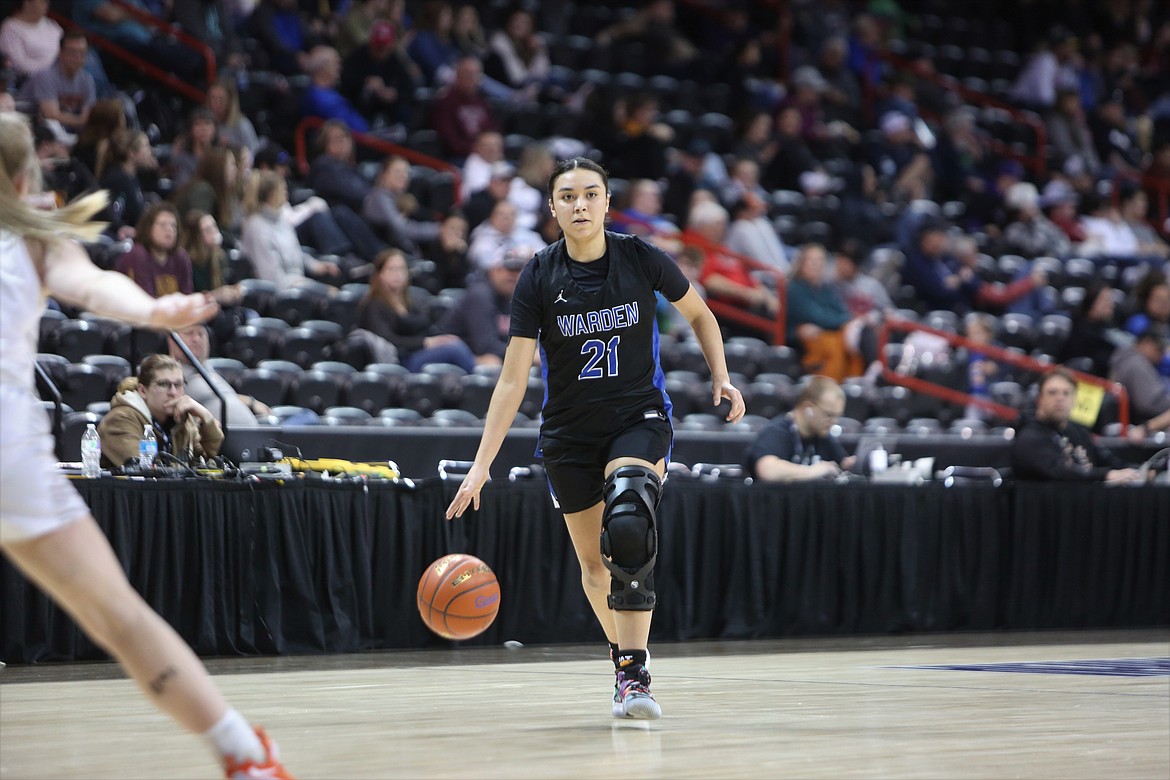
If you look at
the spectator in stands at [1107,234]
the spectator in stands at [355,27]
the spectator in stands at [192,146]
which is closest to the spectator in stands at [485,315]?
the spectator in stands at [192,146]

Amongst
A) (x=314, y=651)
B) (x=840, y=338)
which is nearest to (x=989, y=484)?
(x=840, y=338)

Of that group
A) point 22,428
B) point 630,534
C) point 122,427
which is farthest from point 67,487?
point 122,427

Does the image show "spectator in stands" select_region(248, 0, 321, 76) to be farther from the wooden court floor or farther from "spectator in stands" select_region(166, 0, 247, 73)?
the wooden court floor

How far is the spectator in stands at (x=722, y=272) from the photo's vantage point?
43.0 feet

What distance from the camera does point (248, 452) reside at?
851 cm

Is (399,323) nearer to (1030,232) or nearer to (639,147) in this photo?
(639,147)

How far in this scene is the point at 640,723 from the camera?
464 centimetres

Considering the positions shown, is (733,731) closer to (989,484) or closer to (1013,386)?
(989,484)

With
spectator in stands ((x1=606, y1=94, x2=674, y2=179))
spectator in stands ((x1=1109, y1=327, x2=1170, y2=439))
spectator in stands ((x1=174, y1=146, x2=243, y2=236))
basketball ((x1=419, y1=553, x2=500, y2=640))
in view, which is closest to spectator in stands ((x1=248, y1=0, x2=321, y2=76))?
spectator in stands ((x1=606, y1=94, x2=674, y2=179))

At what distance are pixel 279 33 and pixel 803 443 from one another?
6847mm

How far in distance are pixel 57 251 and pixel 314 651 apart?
4.97 meters

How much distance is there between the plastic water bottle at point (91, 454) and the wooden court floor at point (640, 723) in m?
0.88

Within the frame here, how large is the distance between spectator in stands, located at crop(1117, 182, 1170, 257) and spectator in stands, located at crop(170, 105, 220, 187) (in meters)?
10.5

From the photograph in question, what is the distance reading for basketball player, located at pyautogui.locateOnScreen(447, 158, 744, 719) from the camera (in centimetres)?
480
